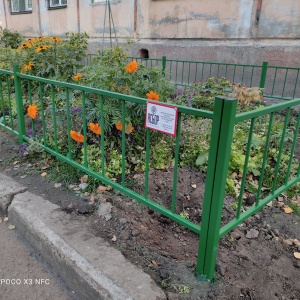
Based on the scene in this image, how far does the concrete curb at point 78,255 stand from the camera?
1755 millimetres

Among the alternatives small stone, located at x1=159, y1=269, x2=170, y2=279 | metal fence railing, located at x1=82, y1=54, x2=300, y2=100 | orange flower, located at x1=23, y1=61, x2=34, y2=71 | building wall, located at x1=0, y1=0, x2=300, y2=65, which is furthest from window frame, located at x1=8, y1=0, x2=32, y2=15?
small stone, located at x1=159, y1=269, x2=170, y2=279

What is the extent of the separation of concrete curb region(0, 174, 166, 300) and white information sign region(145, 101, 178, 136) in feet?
2.89

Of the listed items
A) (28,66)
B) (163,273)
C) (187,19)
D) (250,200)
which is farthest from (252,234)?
(187,19)

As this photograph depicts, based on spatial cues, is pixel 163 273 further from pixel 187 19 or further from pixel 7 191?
pixel 187 19

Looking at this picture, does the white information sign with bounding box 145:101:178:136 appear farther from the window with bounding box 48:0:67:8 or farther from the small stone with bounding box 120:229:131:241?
the window with bounding box 48:0:67:8

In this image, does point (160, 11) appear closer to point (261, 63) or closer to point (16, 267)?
point (261, 63)

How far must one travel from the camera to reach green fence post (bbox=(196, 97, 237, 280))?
4.94 feet

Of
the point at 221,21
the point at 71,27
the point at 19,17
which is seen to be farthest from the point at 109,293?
the point at 19,17

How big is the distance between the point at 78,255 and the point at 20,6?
46.6 ft

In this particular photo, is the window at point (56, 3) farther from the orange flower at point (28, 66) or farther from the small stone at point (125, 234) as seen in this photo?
the small stone at point (125, 234)

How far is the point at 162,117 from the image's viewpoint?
189 cm

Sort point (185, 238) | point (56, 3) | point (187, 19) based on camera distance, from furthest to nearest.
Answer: point (56, 3)
point (187, 19)
point (185, 238)

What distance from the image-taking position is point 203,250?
182 centimetres

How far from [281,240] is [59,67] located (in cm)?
404
